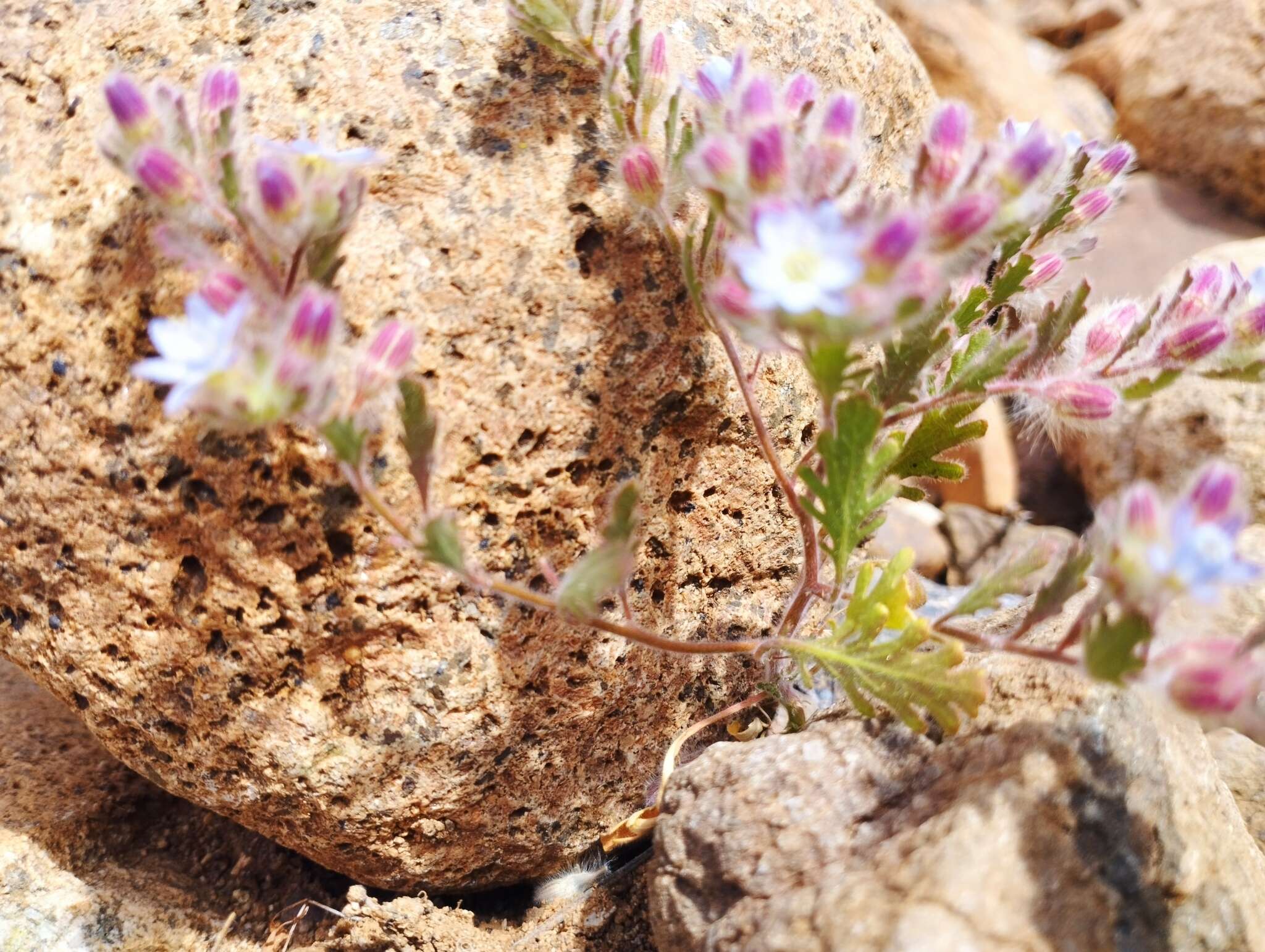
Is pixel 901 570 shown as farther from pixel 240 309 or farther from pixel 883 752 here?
pixel 240 309

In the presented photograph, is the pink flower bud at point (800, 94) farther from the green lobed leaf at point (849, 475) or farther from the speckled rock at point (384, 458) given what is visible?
the green lobed leaf at point (849, 475)

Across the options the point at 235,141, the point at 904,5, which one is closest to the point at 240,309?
the point at 235,141

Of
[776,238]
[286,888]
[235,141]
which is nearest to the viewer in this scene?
[776,238]

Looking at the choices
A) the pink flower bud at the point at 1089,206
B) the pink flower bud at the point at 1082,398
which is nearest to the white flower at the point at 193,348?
the pink flower bud at the point at 1082,398

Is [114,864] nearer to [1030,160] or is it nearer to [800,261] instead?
[800,261]

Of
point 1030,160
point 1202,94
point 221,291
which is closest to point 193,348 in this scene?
point 221,291

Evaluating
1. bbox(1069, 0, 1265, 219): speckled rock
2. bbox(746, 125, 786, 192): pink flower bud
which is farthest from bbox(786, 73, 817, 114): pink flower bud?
bbox(1069, 0, 1265, 219): speckled rock
